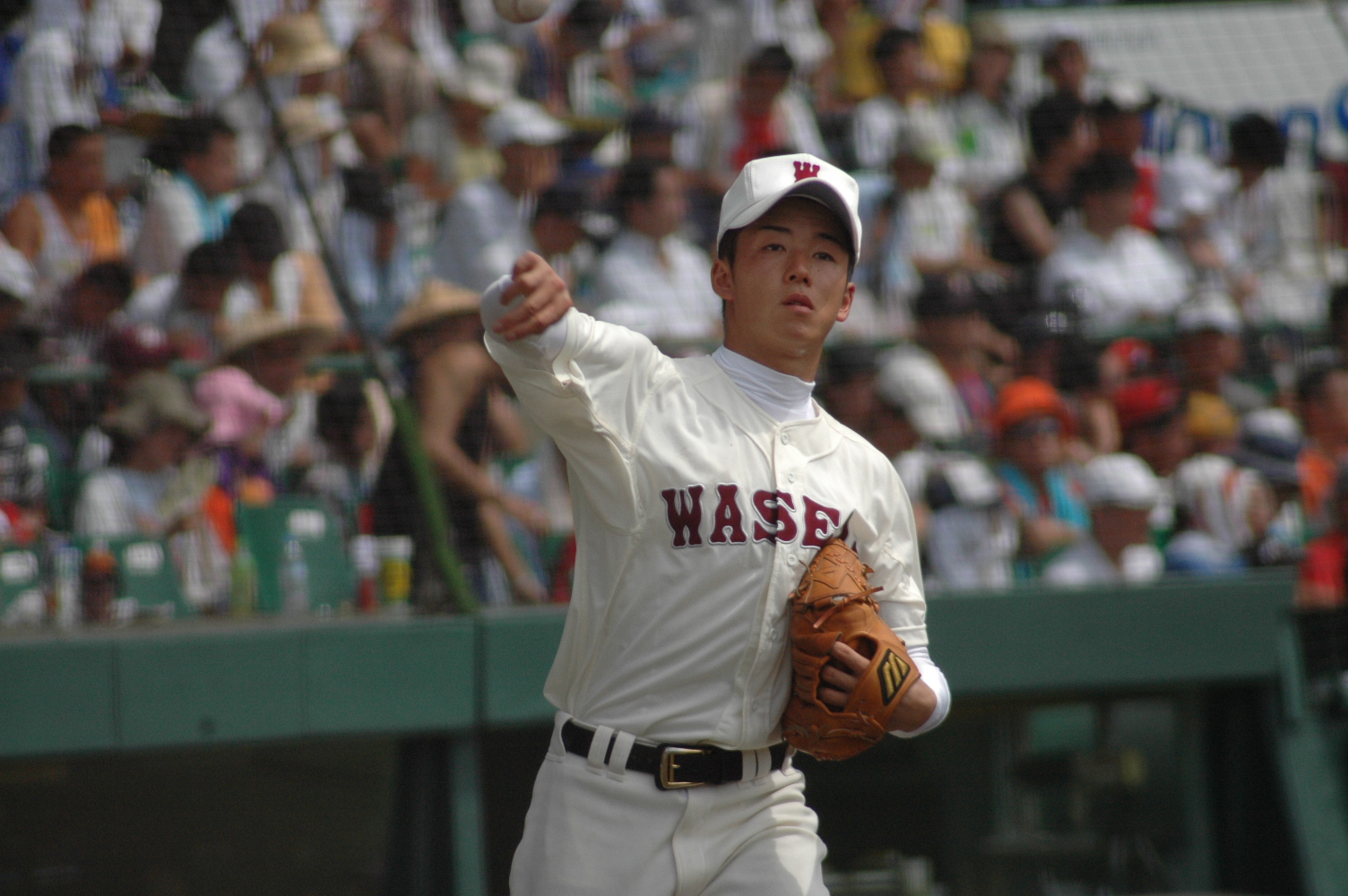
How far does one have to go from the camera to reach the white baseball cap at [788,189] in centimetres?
229

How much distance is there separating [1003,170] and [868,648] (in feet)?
14.8

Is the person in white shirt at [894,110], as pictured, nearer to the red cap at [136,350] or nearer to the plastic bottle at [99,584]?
the red cap at [136,350]

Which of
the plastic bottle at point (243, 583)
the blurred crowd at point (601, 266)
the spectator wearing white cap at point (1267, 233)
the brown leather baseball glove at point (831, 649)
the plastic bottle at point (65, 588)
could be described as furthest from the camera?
the spectator wearing white cap at point (1267, 233)

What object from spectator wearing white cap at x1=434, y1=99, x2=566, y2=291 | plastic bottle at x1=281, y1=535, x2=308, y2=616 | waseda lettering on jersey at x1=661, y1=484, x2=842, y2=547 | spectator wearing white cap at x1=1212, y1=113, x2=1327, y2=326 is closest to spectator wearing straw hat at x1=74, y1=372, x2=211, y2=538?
plastic bottle at x1=281, y1=535, x2=308, y2=616

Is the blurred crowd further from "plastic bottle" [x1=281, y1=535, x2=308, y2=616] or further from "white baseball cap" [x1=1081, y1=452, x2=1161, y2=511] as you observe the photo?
"plastic bottle" [x1=281, y1=535, x2=308, y2=616]

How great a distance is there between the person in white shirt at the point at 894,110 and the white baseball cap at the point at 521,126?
142cm

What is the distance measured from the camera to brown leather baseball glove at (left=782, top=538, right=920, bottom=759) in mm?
2203

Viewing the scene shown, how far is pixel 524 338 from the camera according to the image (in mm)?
1986

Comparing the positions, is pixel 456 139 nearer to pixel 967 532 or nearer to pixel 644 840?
pixel 967 532

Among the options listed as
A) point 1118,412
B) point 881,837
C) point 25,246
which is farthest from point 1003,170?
point 25,246

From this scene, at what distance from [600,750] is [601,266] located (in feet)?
10.4

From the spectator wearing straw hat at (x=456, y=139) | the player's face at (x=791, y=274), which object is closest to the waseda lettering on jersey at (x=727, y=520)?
the player's face at (x=791, y=274)

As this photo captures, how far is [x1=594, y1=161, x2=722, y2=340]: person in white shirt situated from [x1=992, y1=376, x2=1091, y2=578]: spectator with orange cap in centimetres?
111

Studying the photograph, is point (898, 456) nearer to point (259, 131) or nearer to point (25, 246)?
point (259, 131)
